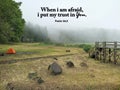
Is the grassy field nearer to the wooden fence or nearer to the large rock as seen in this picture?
the large rock

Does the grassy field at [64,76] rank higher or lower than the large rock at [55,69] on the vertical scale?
lower

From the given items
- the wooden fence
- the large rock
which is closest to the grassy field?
the large rock

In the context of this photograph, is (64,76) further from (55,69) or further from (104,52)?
(104,52)

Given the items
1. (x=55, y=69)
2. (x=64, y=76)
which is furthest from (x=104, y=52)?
(x=64, y=76)

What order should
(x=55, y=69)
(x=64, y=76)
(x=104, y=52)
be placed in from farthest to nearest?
(x=104, y=52) → (x=55, y=69) → (x=64, y=76)

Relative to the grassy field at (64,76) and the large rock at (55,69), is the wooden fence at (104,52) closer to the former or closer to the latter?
the grassy field at (64,76)

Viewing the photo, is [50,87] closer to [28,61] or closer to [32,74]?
[32,74]

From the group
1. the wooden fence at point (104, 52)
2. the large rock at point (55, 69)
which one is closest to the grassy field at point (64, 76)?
the large rock at point (55, 69)

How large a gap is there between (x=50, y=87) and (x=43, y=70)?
5220 mm

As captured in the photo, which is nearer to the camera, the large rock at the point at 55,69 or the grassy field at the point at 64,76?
the grassy field at the point at 64,76

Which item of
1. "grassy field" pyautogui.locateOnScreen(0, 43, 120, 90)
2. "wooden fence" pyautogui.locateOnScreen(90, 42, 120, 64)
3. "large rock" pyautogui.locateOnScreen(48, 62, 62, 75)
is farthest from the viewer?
"wooden fence" pyautogui.locateOnScreen(90, 42, 120, 64)

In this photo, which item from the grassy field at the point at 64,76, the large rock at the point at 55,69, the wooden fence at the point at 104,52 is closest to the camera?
the grassy field at the point at 64,76

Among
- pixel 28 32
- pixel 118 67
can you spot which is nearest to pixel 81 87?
pixel 118 67

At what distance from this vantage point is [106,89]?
28.3m
